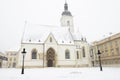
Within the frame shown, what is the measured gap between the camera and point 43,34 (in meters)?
38.2

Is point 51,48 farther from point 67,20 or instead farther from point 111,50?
point 111,50

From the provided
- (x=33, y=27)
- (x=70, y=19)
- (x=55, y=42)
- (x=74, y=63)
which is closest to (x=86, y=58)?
(x=74, y=63)

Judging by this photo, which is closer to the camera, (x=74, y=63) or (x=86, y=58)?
(x=74, y=63)

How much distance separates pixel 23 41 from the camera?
34125 millimetres

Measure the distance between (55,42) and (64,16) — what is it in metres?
15.9

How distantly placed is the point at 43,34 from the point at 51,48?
5.70 meters

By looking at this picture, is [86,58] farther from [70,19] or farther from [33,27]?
[33,27]

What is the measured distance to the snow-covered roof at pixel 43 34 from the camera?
35875 millimetres

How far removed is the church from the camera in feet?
111

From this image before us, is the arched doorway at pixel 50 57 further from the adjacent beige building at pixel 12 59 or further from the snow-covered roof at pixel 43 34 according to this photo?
the adjacent beige building at pixel 12 59

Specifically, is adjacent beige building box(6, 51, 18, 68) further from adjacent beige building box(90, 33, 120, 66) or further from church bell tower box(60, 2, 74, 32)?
adjacent beige building box(90, 33, 120, 66)
